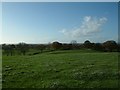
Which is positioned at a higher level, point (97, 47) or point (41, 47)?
point (41, 47)

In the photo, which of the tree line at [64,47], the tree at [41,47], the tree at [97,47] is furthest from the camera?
the tree at [97,47]

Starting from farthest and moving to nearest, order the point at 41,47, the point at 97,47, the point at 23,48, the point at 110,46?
the point at 41,47, the point at 97,47, the point at 23,48, the point at 110,46

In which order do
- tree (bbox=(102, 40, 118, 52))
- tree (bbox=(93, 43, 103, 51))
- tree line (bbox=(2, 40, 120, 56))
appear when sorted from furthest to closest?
tree (bbox=(93, 43, 103, 51)), tree line (bbox=(2, 40, 120, 56)), tree (bbox=(102, 40, 118, 52))

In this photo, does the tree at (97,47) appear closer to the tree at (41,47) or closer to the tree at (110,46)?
the tree at (110,46)

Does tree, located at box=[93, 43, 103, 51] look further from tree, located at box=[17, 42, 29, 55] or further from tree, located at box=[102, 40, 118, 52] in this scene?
tree, located at box=[17, 42, 29, 55]

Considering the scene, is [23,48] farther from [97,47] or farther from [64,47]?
[97,47]

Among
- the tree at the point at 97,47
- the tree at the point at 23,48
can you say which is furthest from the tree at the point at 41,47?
the tree at the point at 97,47

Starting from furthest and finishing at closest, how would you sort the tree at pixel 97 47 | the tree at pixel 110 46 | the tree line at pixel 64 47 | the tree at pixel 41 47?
1. the tree at pixel 97 47
2. the tree at pixel 41 47
3. the tree line at pixel 64 47
4. the tree at pixel 110 46

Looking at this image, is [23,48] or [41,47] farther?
[41,47]

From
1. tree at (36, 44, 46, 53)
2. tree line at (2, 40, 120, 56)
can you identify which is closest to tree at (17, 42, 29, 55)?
tree line at (2, 40, 120, 56)

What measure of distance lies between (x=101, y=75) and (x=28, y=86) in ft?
21.8

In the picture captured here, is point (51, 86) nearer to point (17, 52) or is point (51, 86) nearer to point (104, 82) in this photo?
point (104, 82)

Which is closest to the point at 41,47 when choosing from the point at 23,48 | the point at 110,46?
the point at 23,48

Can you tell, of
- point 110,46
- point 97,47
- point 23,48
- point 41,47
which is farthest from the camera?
point 41,47
